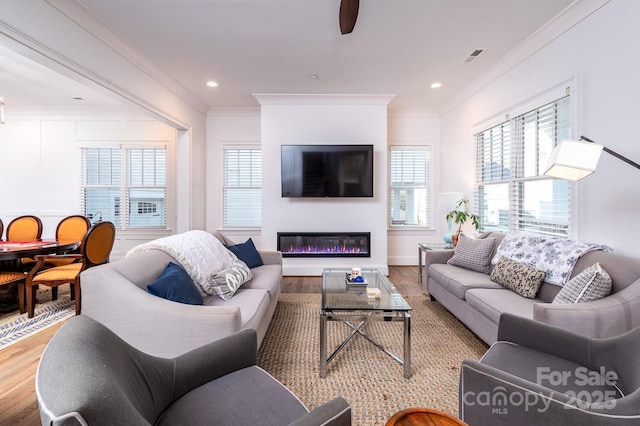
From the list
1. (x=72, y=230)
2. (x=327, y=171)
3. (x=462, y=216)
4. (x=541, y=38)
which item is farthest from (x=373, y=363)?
(x=72, y=230)

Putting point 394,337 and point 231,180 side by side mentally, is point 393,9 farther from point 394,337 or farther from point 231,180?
point 231,180

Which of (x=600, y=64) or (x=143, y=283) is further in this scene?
(x=600, y=64)

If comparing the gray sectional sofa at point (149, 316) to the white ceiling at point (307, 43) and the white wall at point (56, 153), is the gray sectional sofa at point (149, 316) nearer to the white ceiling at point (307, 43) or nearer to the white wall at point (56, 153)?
the white ceiling at point (307, 43)

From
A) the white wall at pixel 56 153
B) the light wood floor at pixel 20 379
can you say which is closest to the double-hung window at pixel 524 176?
the light wood floor at pixel 20 379

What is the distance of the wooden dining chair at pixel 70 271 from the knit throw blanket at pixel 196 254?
1.27 metres

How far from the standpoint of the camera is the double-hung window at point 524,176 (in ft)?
8.93

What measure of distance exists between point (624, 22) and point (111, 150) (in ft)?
22.0

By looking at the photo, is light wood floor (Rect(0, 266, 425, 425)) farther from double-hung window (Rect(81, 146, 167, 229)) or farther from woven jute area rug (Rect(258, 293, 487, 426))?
double-hung window (Rect(81, 146, 167, 229))

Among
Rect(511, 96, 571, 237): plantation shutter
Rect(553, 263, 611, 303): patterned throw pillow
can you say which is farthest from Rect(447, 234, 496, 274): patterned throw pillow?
Rect(553, 263, 611, 303): patterned throw pillow

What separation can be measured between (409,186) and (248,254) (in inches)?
133

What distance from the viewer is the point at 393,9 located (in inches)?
97.2

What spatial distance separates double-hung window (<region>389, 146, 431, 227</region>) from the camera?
5.20 m

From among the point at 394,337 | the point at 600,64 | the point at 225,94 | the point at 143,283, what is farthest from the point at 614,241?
the point at 225,94

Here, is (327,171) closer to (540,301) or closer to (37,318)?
(540,301)
